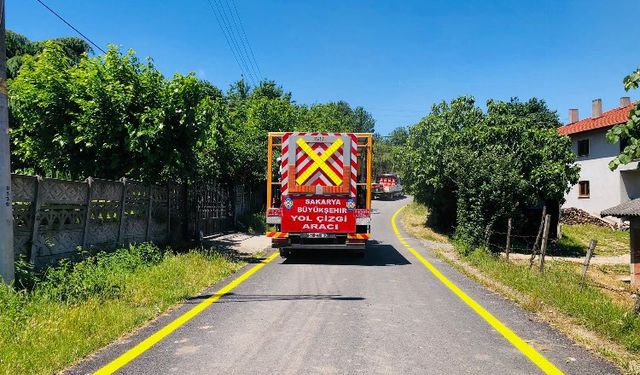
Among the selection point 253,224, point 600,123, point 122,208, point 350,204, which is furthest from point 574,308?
point 600,123

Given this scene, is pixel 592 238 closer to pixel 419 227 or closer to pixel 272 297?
pixel 419 227

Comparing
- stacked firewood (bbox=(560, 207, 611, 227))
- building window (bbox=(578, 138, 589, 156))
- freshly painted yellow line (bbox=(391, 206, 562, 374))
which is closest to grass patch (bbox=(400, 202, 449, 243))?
stacked firewood (bbox=(560, 207, 611, 227))

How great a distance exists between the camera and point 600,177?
120 feet

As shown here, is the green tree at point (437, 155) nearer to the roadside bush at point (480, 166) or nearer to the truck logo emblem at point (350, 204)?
the roadside bush at point (480, 166)

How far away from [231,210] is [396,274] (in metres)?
12.6

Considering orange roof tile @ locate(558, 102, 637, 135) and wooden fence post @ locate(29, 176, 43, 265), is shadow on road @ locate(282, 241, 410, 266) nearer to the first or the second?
wooden fence post @ locate(29, 176, 43, 265)

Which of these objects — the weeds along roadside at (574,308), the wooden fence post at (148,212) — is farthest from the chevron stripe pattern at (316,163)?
the weeds along roadside at (574,308)

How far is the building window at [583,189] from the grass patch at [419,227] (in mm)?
11821

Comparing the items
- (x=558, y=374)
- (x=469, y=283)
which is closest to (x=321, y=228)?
(x=469, y=283)

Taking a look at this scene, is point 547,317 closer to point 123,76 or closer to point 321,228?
point 321,228

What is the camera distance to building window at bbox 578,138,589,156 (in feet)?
125

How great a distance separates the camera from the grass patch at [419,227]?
23891mm

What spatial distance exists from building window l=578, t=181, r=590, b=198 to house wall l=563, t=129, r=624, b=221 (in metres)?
0.25

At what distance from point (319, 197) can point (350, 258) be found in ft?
7.53
